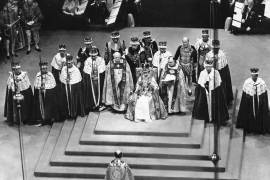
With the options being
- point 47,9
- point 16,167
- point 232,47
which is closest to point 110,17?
point 47,9

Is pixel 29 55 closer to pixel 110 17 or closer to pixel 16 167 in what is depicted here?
pixel 110 17

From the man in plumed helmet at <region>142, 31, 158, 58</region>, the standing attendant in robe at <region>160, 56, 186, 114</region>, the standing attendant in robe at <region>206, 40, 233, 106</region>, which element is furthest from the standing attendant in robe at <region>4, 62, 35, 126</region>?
the standing attendant in robe at <region>206, 40, 233, 106</region>

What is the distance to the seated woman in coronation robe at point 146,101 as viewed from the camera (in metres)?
17.8

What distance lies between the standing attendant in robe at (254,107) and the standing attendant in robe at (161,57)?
185 centimetres

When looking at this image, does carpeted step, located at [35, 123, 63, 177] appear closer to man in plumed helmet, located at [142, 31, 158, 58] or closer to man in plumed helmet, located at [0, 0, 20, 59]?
man in plumed helmet, located at [142, 31, 158, 58]

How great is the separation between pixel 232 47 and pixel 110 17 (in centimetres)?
333

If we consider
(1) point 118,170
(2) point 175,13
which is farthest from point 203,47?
(2) point 175,13

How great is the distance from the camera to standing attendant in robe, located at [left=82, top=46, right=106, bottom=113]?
59.9 ft

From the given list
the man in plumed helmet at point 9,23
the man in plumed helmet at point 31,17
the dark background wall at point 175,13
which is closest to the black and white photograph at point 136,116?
the man in plumed helmet at point 9,23

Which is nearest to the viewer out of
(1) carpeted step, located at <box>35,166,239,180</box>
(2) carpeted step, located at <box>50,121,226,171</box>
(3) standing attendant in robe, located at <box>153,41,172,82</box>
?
(1) carpeted step, located at <box>35,166,239,180</box>

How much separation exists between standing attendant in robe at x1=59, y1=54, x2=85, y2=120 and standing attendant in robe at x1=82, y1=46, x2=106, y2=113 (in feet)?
0.46

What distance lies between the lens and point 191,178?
16.8 m

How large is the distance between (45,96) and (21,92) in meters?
0.53

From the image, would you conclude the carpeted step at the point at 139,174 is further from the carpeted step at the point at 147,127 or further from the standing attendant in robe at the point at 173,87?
the standing attendant in robe at the point at 173,87
